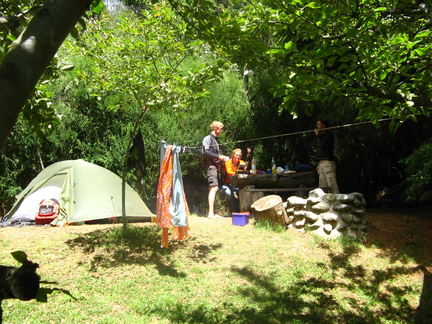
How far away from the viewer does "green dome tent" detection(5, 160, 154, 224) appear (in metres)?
7.12

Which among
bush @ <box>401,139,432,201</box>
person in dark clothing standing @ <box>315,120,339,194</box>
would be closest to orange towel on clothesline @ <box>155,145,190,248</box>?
person in dark clothing standing @ <box>315,120,339,194</box>

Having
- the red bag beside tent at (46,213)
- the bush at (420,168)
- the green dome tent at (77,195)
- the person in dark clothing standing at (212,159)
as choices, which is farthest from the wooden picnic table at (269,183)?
A: the red bag beside tent at (46,213)

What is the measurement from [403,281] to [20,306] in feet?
15.6

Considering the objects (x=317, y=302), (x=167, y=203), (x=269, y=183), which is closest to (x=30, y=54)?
(x=317, y=302)

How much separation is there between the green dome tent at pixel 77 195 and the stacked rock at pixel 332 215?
116 inches

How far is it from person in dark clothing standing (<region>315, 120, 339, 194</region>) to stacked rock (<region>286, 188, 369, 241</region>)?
0.86m

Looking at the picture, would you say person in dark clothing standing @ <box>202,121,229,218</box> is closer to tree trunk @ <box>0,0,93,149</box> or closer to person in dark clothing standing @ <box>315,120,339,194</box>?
person in dark clothing standing @ <box>315,120,339,194</box>

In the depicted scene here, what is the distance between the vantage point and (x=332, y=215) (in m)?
6.81

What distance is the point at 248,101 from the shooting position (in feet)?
34.4

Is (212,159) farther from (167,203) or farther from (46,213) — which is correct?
(46,213)

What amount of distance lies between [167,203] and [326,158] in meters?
3.65

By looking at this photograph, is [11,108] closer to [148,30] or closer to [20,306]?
[20,306]

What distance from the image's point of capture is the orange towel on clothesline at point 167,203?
5570 mm

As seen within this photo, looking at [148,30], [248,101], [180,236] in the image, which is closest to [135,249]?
[180,236]
